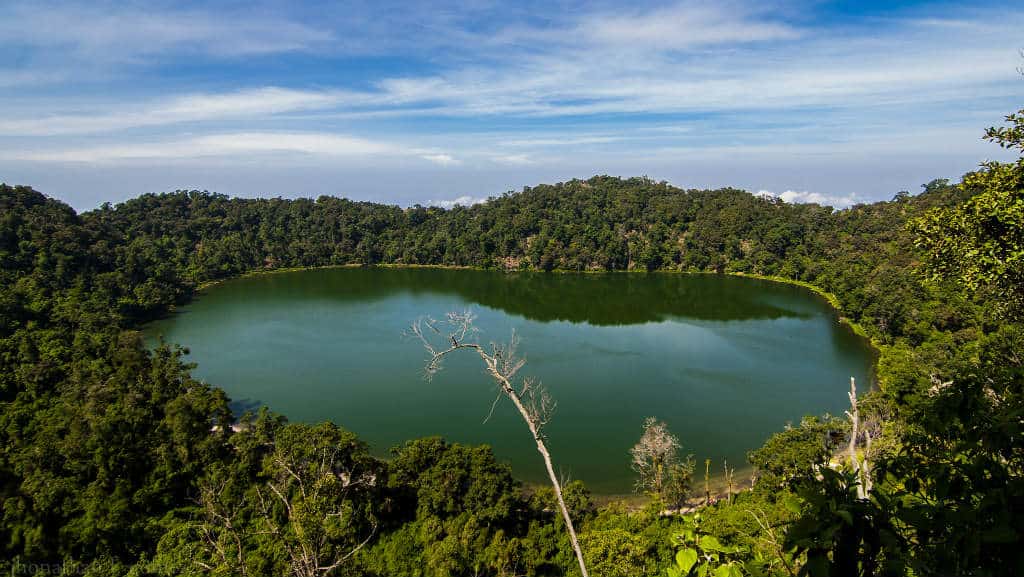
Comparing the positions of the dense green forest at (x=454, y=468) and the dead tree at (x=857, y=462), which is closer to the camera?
the dense green forest at (x=454, y=468)

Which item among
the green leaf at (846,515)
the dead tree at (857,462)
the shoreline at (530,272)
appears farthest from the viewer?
the shoreline at (530,272)

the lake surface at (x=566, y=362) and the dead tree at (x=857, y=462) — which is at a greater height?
the dead tree at (x=857, y=462)

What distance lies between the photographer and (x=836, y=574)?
143cm

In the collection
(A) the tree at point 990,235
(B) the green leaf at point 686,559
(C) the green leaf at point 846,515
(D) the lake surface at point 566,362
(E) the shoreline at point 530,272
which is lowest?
(D) the lake surface at point 566,362

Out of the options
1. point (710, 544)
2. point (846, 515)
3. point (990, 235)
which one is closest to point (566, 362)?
point (990, 235)

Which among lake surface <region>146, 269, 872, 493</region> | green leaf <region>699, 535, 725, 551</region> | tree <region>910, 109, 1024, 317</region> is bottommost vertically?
lake surface <region>146, 269, 872, 493</region>

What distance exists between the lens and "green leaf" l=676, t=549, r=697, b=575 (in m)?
1.57

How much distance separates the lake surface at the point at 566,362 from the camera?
21.1 meters

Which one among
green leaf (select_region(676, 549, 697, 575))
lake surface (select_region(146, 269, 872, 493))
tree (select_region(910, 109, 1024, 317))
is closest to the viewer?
green leaf (select_region(676, 549, 697, 575))

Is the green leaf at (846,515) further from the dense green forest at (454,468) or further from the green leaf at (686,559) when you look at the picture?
the green leaf at (686,559)

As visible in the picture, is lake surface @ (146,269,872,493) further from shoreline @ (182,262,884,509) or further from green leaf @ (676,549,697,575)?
green leaf @ (676,549,697,575)

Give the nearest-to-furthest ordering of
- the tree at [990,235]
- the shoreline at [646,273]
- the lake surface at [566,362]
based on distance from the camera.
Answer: the tree at [990,235], the shoreline at [646,273], the lake surface at [566,362]

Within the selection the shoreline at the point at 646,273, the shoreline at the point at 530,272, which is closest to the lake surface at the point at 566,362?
the shoreline at the point at 646,273

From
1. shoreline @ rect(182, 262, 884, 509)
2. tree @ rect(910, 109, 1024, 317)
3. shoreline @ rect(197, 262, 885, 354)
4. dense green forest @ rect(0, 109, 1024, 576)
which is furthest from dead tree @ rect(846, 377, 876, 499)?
shoreline @ rect(197, 262, 885, 354)
